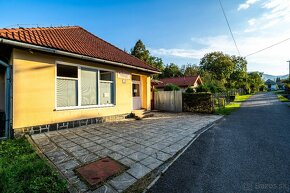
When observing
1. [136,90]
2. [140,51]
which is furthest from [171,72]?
[136,90]

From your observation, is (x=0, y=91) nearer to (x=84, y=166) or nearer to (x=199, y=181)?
(x=84, y=166)

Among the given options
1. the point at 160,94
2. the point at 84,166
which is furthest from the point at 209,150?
the point at 160,94

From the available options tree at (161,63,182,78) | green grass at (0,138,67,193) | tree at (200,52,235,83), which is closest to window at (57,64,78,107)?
green grass at (0,138,67,193)

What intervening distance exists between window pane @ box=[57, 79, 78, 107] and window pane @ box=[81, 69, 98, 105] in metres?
0.38

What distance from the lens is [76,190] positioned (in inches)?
96.6

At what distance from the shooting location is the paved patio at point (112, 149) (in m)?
2.82

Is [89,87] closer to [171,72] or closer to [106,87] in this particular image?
[106,87]

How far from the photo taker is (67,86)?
6598mm

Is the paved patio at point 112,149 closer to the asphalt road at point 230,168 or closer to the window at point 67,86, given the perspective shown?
the asphalt road at point 230,168

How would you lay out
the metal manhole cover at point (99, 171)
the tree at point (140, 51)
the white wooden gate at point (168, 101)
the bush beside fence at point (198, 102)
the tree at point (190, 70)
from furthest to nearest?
the tree at point (190, 70) → the tree at point (140, 51) → the white wooden gate at point (168, 101) → the bush beside fence at point (198, 102) → the metal manhole cover at point (99, 171)

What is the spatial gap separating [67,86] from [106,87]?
2.10 meters

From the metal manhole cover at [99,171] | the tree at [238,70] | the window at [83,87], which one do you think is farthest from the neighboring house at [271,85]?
the metal manhole cover at [99,171]

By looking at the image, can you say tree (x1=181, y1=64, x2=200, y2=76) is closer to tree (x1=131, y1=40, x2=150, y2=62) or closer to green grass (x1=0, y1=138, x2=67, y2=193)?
tree (x1=131, y1=40, x2=150, y2=62)

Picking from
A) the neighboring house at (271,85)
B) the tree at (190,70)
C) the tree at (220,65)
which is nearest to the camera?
the tree at (220,65)
